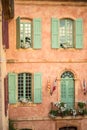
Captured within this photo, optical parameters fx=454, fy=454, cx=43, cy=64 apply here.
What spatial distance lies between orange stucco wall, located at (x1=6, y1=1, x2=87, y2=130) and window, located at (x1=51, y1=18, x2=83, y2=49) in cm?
25

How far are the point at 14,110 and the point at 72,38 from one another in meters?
5.18

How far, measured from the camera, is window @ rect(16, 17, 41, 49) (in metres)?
24.8

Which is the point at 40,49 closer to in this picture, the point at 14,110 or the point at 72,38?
the point at 72,38

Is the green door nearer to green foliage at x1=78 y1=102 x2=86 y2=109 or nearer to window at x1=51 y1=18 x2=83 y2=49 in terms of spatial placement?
green foliage at x1=78 y1=102 x2=86 y2=109

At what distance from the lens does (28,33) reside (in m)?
25.1

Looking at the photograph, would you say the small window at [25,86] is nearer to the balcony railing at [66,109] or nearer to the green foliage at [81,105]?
the balcony railing at [66,109]

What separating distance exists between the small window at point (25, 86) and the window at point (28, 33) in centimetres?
165

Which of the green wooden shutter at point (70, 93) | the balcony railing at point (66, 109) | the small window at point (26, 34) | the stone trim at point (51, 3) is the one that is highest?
the stone trim at point (51, 3)

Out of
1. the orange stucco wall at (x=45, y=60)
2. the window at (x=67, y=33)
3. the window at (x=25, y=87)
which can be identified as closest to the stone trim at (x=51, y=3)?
the orange stucco wall at (x=45, y=60)

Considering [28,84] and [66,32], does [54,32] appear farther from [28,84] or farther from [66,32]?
[28,84]

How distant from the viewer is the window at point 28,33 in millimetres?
24752

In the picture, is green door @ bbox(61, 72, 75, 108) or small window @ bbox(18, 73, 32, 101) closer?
small window @ bbox(18, 73, 32, 101)

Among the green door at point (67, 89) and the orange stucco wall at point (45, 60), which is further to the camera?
the green door at point (67, 89)

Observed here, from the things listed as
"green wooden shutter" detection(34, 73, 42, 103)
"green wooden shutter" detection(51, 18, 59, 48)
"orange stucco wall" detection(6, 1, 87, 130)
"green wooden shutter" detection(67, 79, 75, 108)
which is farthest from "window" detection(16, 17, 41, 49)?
"green wooden shutter" detection(67, 79, 75, 108)
